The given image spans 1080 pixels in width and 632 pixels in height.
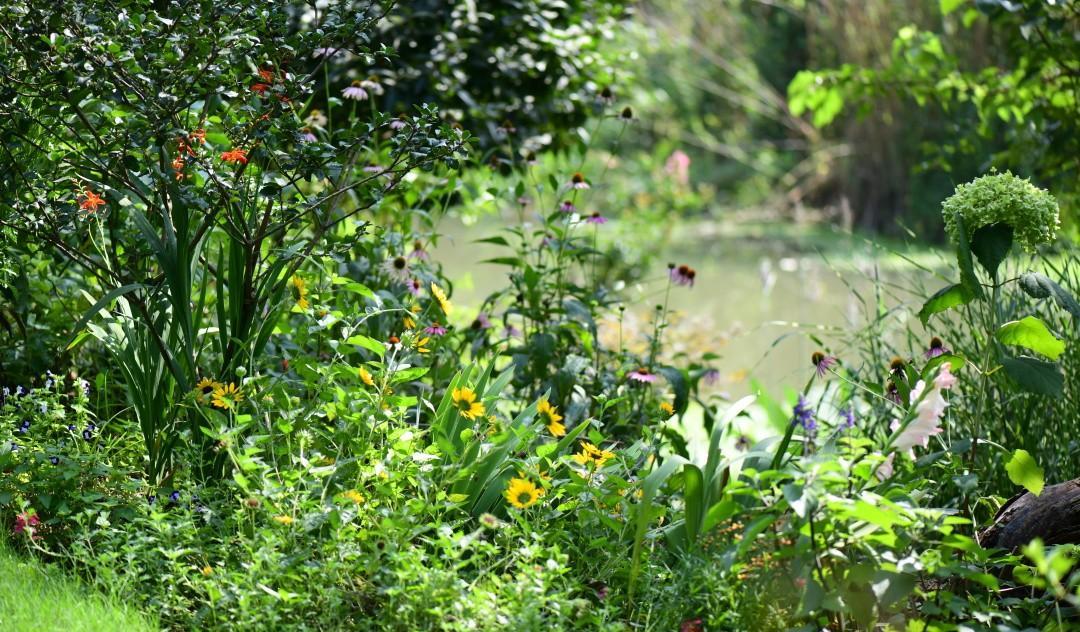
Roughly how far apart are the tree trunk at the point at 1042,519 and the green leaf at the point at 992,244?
58 centimetres

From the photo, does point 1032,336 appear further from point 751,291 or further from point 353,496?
point 751,291

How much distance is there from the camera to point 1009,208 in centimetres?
254

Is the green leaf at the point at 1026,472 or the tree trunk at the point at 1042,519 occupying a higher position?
the green leaf at the point at 1026,472

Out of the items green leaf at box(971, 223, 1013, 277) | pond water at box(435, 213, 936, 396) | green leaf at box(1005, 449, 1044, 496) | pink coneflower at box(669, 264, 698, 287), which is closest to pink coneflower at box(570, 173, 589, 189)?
pink coneflower at box(669, 264, 698, 287)

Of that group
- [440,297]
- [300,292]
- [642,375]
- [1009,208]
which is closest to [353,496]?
[300,292]

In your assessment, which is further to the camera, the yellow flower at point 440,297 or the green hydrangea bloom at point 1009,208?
the yellow flower at point 440,297

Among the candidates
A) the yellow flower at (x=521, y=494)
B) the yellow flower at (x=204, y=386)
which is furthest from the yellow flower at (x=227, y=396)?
the yellow flower at (x=521, y=494)

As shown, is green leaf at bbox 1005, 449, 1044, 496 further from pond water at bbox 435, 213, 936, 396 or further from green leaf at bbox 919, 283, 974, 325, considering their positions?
pond water at bbox 435, 213, 936, 396

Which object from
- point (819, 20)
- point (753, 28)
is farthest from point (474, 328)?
point (753, 28)

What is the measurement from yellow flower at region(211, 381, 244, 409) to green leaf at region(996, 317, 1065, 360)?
1.68 meters

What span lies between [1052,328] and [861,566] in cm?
158

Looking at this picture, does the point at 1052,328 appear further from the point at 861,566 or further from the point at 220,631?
the point at 220,631

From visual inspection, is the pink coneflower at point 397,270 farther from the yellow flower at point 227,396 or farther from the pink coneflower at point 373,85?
the yellow flower at point 227,396

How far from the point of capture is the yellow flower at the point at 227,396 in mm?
2428
